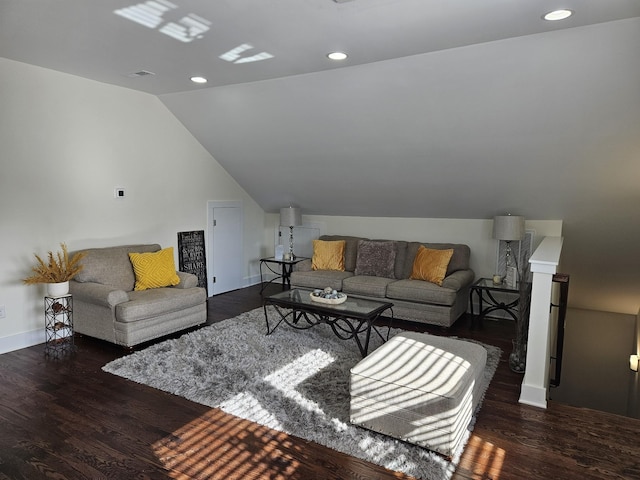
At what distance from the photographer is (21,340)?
400cm

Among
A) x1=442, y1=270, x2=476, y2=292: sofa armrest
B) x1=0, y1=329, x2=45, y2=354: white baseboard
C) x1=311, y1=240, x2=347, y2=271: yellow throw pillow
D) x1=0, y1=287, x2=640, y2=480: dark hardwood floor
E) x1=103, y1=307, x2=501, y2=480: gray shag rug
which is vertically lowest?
x1=0, y1=287, x2=640, y2=480: dark hardwood floor

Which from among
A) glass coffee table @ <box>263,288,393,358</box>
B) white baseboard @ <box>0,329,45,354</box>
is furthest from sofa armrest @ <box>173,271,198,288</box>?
white baseboard @ <box>0,329,45,354</box>

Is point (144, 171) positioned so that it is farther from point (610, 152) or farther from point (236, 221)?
point (610, 152)

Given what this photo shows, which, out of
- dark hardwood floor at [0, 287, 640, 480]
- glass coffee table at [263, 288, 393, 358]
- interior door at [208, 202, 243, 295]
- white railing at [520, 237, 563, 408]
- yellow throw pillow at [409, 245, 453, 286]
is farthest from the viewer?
interior door at [208, 202, 243, 295]

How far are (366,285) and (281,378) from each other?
2.00 meters

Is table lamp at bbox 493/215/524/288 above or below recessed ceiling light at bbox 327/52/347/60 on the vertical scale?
below

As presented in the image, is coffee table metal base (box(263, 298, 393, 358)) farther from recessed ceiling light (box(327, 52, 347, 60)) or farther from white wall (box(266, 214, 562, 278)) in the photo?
recessed ceiling light (box(327, 52, 347, 60))

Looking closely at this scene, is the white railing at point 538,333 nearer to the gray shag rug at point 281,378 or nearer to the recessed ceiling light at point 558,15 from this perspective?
the gray shag rug at point 281,378

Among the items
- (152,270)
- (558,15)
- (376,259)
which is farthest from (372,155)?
(152,270)

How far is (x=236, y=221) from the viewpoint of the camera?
6410 mm

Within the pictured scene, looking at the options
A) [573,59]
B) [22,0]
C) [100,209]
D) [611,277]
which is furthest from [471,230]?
[22,0]

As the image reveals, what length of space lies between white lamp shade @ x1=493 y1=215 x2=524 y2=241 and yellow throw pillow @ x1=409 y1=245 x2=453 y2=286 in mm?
631

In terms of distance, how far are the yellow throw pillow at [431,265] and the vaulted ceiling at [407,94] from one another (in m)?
0.63

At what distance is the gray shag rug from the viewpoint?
247cm
